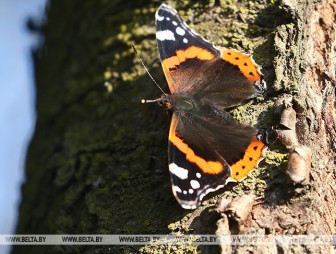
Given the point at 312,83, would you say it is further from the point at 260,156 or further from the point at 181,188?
the point at 181,188

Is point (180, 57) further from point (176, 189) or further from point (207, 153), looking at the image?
point (176, 189)

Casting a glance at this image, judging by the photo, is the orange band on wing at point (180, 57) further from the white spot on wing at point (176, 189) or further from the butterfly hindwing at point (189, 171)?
the white spot on wing at point (176, 189)

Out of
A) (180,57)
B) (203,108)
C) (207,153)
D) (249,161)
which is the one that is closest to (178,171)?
(207,153)

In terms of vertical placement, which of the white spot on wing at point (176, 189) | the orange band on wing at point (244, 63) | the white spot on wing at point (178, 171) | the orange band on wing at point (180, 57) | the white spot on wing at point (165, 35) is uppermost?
the white spot on wing at point (165, 35)

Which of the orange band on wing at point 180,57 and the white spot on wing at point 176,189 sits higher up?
the orange band on wing at point 180,57

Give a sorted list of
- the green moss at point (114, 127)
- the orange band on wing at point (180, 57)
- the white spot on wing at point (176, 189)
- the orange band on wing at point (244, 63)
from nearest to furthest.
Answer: the white spot on wing at point (176, 189)
the green moss at point (114, 127)
the orange band on wing at point (244, 63)
the orange band on wing at point (180, 57)

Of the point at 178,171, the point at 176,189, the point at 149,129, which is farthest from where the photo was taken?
the point at 149,129

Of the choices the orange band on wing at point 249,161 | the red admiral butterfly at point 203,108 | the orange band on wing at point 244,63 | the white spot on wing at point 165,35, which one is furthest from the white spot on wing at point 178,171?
the white spot on wing at point 165,35
